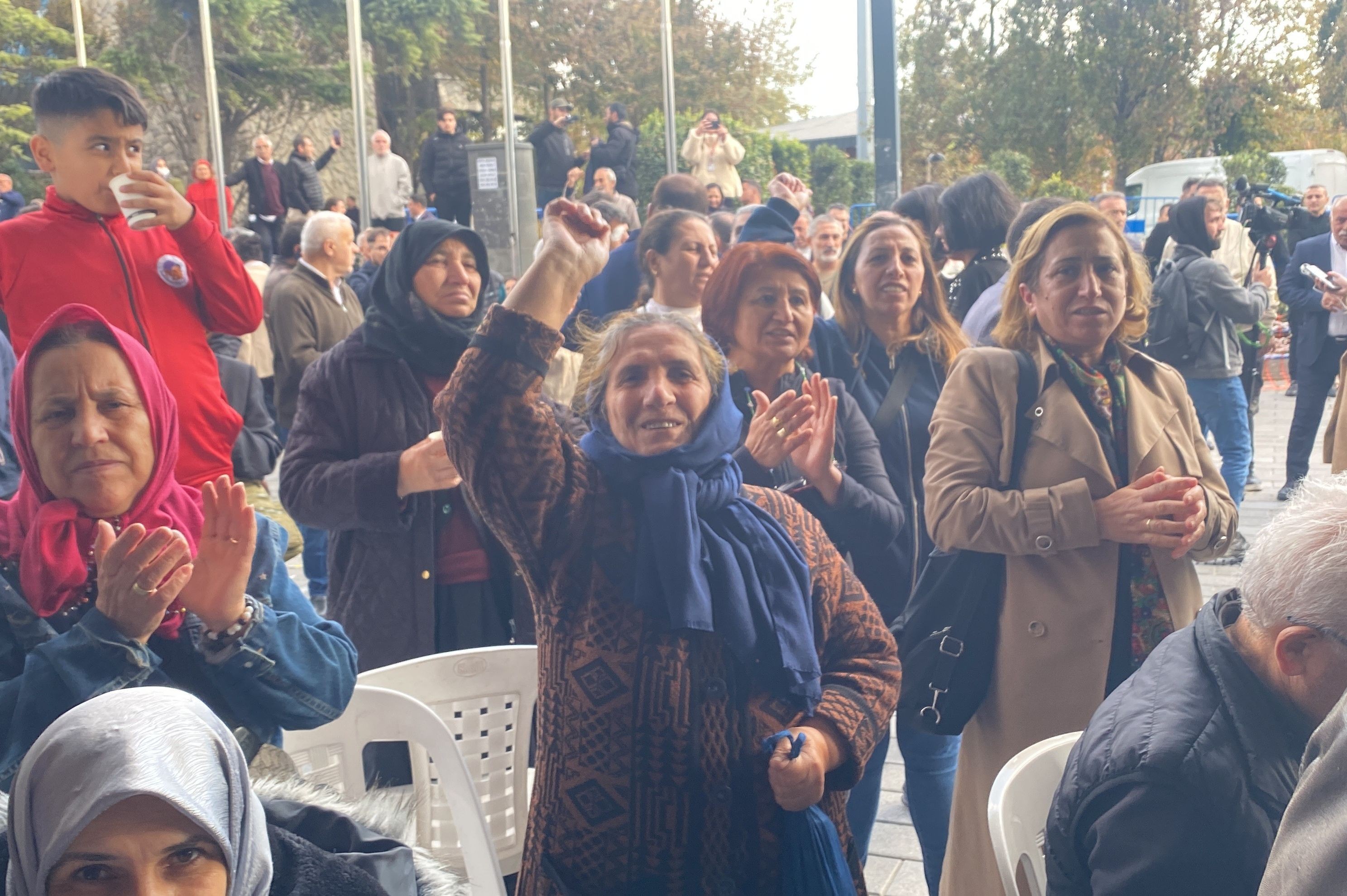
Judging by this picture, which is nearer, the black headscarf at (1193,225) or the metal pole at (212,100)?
the black headscarf at (1193,225)

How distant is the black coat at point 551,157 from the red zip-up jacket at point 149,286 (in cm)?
1264

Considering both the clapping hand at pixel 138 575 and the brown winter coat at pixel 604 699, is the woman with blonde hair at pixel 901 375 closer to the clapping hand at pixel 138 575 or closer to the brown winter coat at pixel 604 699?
the brown winter coat at pixel 604 699

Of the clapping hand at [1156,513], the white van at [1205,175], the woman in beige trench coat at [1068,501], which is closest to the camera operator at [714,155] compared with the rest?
the white van at [1205,175]

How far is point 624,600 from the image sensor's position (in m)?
2.20

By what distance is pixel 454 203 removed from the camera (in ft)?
52.1

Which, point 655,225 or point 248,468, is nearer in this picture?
point 655,225

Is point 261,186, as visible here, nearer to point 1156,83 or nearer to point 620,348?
point 620,348

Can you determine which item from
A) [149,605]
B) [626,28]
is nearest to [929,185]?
[149,605]

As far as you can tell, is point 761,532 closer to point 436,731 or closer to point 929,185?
point 436,731

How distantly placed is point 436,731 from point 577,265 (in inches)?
39.0

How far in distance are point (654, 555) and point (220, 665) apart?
0.76 metres

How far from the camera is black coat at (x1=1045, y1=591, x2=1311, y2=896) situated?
1.69 metres

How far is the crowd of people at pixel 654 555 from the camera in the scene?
172 cm

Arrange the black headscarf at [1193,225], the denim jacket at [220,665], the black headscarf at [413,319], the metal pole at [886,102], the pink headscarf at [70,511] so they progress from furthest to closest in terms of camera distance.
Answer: the metal pole at [886,102] → the black headscarf at [1193,225] → the black headscarf at [413,319] → the pink headscarf at [70,511] → the denim jacket at [220,665]
